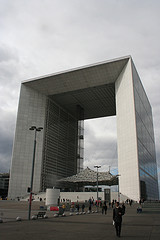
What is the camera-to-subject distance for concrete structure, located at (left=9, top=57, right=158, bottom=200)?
53594 mm

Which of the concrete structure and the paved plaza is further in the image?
the concrete structure

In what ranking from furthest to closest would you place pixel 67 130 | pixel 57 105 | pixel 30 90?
pixel 67 130 → pixel 57 105 → pixel 30 90

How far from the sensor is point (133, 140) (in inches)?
2051

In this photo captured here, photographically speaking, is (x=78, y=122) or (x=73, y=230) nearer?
(x=73, y=230)

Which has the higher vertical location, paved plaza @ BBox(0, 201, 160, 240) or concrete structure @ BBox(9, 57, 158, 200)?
concrete structure @ BBox(9, 57, 158, 200)

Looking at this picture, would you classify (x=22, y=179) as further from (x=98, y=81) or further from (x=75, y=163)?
(x=98, y=81)

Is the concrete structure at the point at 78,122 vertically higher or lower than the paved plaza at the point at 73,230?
higher

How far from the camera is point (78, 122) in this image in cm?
8306

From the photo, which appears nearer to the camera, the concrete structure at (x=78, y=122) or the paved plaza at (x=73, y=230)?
the paved plaza at (x=73, y=230)

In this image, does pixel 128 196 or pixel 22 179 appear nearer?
pixel 128 196

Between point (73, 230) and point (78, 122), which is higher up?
point (78, 122)

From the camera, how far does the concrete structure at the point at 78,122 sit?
53594 mm

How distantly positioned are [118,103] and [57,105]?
2357 centimetres

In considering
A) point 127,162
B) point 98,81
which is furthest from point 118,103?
point 127,162
